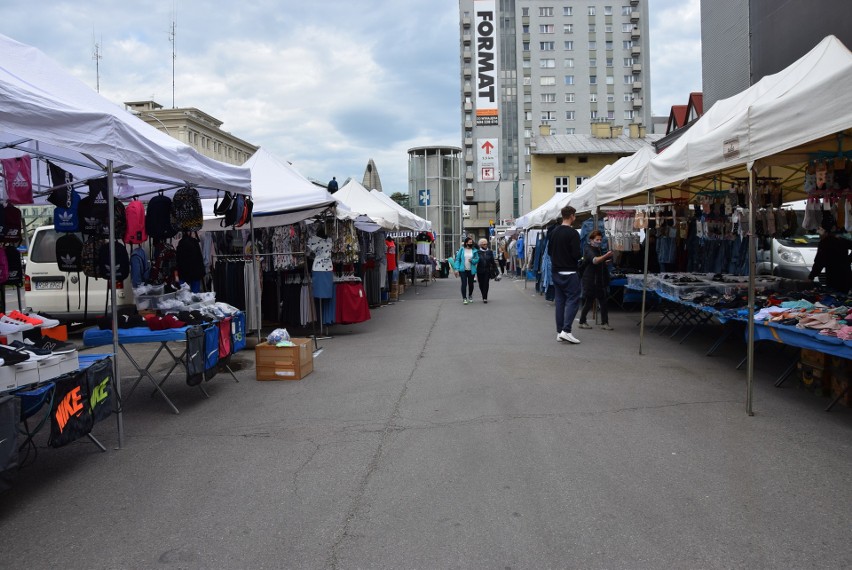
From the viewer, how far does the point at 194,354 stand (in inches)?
239

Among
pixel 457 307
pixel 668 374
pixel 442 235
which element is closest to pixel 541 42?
pixel 442 235

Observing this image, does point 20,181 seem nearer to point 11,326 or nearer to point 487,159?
point 11,326

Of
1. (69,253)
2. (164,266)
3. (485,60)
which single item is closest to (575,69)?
(485,60)

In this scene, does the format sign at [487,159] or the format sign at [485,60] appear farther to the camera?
the format sign at [485,60]

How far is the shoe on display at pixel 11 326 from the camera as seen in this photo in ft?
15.8

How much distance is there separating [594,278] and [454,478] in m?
8.04

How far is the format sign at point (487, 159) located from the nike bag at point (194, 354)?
70697mm

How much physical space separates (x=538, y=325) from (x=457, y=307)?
440cm

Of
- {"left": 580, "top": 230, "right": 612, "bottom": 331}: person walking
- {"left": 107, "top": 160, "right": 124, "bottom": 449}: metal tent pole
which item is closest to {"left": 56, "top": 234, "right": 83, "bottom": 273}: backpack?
{"left": 107, "top": 160, "right": 124, "bottom": 449}: metal tent pole

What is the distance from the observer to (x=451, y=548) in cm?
326

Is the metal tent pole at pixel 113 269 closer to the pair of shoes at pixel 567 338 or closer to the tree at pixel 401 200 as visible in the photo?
the pair of shoes at pixel 567 338

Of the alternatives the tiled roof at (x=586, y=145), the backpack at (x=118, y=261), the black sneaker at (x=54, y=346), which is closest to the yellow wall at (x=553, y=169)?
the tiled roof at (x=586, y=145)

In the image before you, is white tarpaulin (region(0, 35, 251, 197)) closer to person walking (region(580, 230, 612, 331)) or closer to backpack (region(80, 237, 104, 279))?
backpack (region(80, 237, 104, 279))

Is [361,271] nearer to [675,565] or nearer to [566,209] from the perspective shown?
[566,209]
